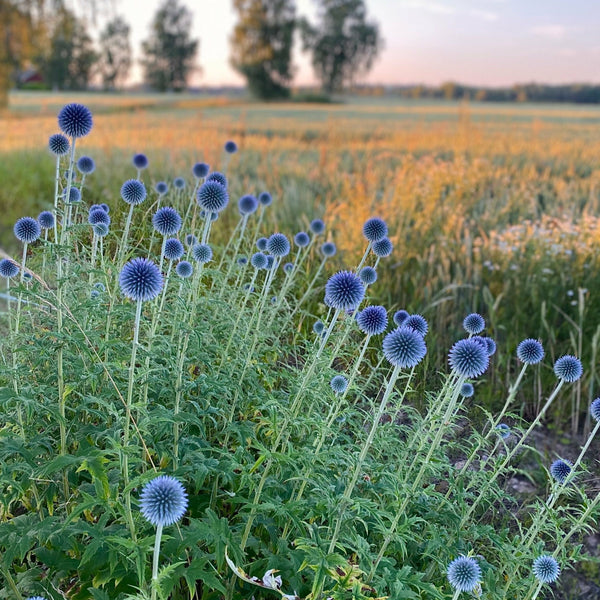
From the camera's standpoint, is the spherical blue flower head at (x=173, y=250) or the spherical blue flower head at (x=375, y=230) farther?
the spherical blue flower head at (x=375, y=230)

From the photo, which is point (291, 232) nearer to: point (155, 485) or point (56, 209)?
point (56, 209)

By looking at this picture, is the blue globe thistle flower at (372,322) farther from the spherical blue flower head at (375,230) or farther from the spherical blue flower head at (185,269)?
the spherical blue flower head at (185,269)

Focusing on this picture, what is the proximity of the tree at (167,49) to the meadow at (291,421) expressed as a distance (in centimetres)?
8030

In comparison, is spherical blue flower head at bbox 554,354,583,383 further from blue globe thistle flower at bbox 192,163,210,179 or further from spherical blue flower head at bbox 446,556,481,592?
blue globe thistle flower at bbox 192,163,210,179

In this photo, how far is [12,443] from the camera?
2098 mm

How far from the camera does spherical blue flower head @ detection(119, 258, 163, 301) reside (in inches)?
73.4

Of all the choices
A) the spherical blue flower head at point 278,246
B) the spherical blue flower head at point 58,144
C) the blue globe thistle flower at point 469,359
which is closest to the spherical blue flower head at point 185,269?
the spherical blue flower head at point 278,246

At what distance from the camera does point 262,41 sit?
57.2 m

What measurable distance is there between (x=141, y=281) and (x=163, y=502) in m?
0.72

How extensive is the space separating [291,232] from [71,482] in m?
3.48

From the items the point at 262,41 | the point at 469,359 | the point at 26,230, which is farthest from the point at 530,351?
the point at 262,41

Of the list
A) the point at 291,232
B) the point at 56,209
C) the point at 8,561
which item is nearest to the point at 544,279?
the point at 291,232

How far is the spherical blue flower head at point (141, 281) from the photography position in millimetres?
1863

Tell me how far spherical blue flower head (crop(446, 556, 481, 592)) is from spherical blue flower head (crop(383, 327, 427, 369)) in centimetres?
66
